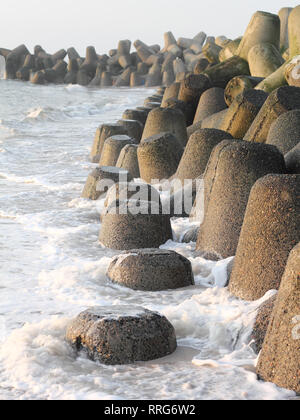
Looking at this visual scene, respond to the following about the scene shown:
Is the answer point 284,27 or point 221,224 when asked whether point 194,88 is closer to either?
point 221,224

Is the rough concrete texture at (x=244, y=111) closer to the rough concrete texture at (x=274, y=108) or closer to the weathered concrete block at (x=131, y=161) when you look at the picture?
the rough concrete texture at (x=274, y=108)

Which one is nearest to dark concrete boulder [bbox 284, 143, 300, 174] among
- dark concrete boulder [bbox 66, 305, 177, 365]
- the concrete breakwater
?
the concrete breakwater

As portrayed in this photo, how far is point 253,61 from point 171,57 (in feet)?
89.5

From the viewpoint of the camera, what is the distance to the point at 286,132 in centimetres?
584

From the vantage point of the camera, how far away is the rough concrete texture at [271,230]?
12.4 ft

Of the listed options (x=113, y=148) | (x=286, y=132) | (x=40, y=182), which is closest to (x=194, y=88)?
(x=113, y=148)

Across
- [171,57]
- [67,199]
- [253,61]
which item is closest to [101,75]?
[171,57]

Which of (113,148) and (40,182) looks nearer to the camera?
(40,182)

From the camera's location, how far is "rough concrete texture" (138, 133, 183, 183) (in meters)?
7.87

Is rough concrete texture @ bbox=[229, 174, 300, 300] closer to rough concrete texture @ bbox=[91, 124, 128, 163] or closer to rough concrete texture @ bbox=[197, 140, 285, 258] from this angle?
rough concrete texture @ bbox=[197, 140, 285, 258]

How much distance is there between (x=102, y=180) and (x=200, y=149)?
53.7 inches

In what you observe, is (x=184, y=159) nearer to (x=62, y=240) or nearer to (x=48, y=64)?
(x=62, y=240)

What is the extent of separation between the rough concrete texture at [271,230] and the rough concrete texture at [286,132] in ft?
6.60
